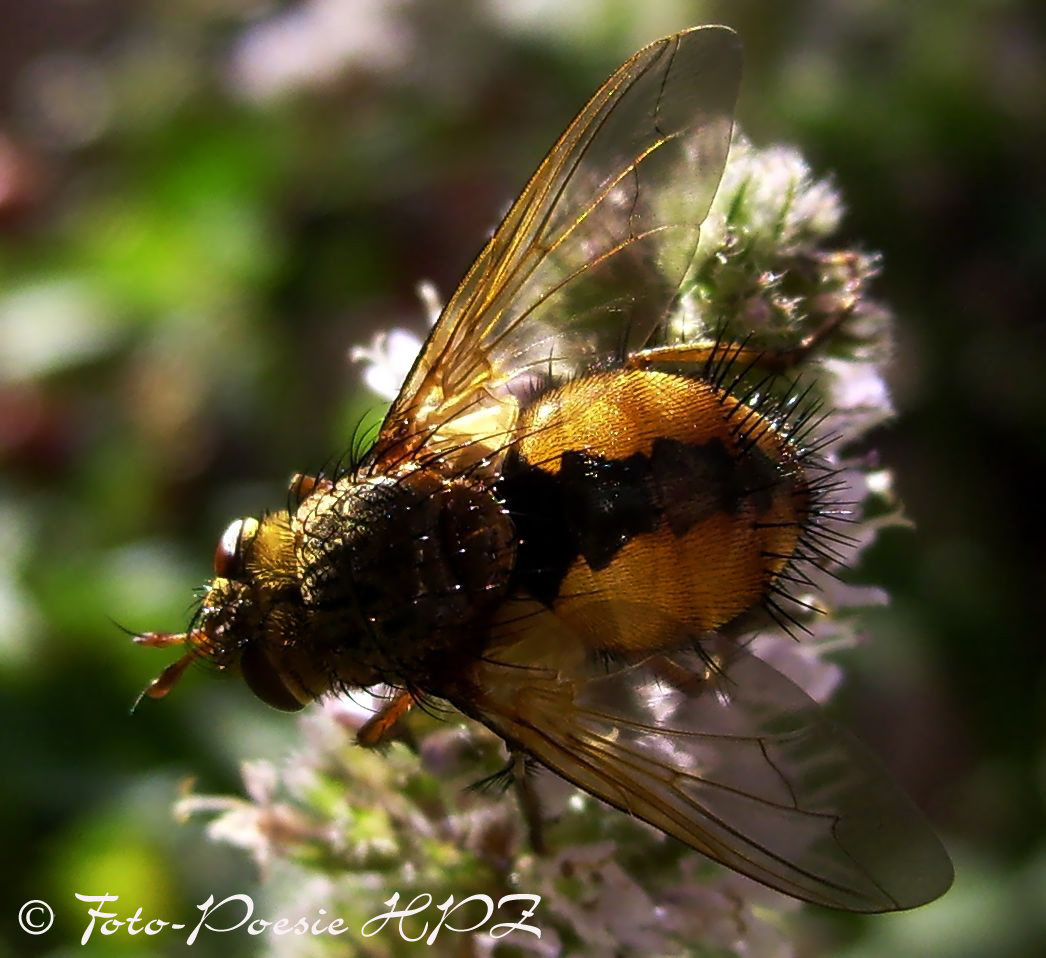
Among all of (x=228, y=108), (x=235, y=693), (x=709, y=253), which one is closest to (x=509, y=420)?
(x=709, y=253)

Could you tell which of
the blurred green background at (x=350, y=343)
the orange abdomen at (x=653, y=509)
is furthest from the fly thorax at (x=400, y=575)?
the blurred green background at (x=350, y=343)

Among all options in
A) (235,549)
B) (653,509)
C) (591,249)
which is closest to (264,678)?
(235,549)

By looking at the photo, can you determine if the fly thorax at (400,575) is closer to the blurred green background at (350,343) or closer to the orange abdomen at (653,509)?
the orange abdomen at (653,509)

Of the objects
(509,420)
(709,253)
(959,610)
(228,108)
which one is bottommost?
(509,420)

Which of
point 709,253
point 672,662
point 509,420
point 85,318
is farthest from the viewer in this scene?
point 85,318

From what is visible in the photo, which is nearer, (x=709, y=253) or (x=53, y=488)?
(x=709, y=253)

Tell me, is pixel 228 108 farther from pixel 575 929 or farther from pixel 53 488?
pixel 575 929

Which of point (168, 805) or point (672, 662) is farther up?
point (168, 805)
